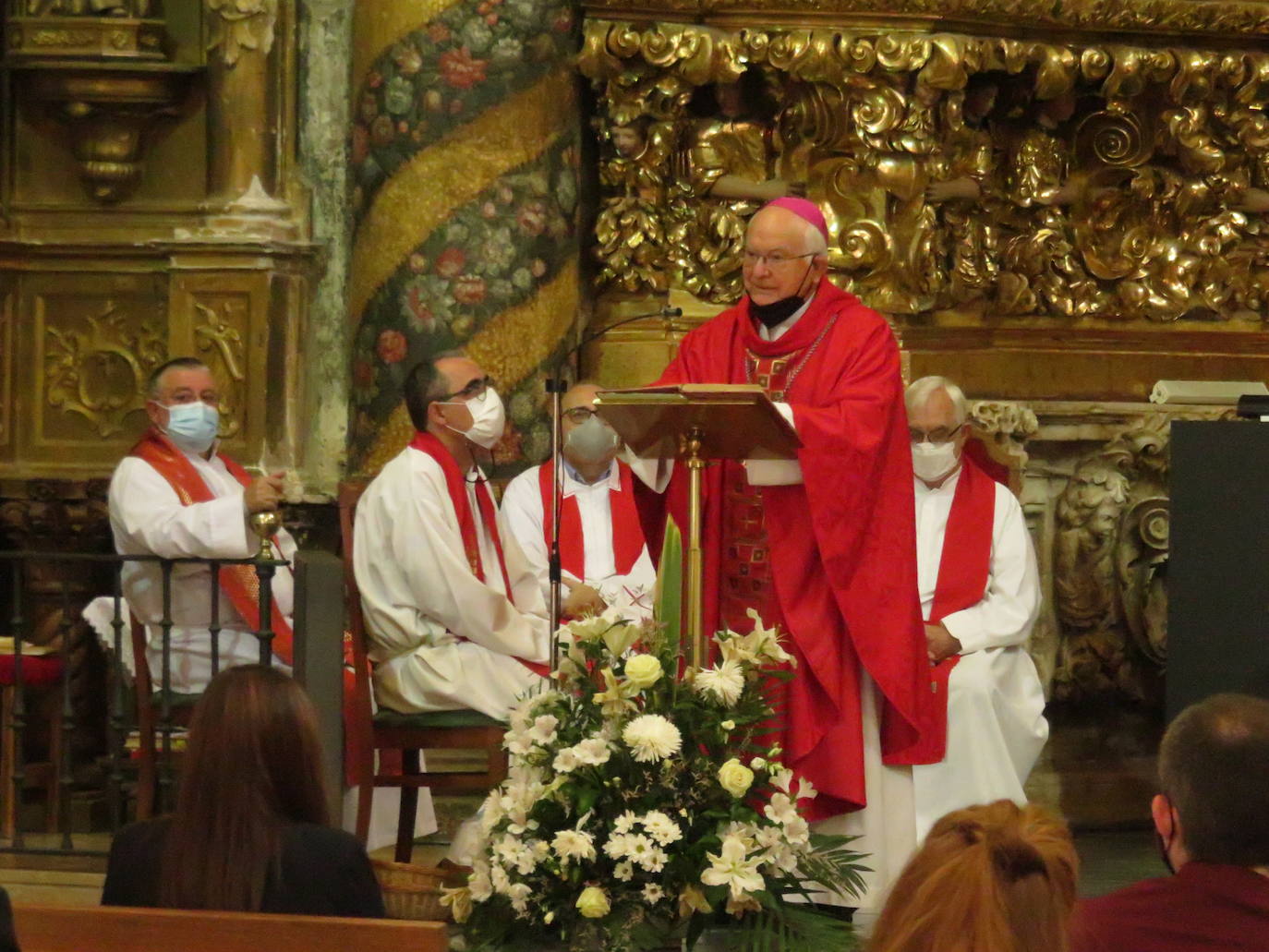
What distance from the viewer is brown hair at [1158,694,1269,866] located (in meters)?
2.94

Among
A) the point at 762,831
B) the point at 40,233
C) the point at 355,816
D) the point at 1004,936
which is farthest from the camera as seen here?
the point at 40,233

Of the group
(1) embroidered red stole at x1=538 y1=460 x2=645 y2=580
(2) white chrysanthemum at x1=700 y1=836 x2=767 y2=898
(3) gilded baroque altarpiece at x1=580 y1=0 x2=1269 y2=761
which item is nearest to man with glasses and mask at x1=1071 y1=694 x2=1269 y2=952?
(2) white chrysanthemum at x1=700 y1=836 x2=767 y2=898

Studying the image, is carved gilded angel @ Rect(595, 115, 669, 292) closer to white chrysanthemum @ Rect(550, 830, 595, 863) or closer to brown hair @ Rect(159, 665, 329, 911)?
white chrysanthemum @ Rect(550, 830, 595, 863)

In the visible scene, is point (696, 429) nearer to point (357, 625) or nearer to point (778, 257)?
point (778, 257)

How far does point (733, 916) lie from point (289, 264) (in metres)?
4.08

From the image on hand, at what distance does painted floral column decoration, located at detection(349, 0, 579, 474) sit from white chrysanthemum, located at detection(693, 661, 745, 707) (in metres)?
3.27

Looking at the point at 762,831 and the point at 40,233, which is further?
the point at 40,233

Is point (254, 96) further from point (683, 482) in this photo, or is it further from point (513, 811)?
point (513, 811)

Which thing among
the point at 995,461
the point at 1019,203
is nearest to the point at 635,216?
the point at 1019,203

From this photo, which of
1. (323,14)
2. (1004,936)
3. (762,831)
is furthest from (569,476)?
(1004,936)

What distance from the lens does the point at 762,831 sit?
472 cm

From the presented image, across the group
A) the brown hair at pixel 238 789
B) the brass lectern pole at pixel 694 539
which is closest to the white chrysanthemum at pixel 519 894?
the brass lectern pole at pixel 694 539

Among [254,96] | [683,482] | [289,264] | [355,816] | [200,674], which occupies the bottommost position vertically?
[355,816]

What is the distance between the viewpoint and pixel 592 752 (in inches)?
183
